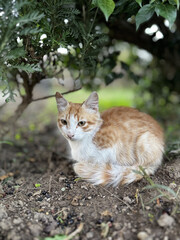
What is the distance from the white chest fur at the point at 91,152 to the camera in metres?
2.46

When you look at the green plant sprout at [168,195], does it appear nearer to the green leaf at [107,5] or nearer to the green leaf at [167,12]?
the green leaf at [167,12]

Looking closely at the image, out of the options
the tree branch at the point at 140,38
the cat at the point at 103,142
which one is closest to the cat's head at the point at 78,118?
the cat at the point at 103,142

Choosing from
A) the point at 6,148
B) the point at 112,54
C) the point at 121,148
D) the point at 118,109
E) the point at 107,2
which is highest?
the point at 107,2

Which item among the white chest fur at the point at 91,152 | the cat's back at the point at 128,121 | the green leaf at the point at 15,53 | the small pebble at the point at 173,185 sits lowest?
the small pebble at the point at 173,185

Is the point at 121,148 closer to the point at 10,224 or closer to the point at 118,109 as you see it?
the point at 118,109

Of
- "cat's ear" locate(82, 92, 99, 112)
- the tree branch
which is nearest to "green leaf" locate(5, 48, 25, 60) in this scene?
"cat's ear" locate(82, 92, 99, 112)

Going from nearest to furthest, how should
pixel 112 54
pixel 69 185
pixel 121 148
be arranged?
1. pixel 69 185
2. pixel 121 148
3. pixel 112 54

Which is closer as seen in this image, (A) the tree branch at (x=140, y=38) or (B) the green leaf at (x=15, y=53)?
(B) the green leaf at (x=15, y=53)

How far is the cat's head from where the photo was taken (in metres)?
2.37

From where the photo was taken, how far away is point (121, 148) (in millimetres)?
2516

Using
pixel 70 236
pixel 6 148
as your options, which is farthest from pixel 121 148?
pixel 6 148

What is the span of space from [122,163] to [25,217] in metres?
1.04

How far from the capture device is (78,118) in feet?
7.89

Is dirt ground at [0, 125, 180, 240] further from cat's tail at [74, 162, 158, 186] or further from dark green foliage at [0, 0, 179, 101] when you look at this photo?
dark green foliage at [0, 0, 179, 101]
